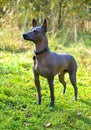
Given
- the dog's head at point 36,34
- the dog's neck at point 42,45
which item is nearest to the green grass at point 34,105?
the dog's neck at point 42,45

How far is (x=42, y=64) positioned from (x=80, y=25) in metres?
7.86

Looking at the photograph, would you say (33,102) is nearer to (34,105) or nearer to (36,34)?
(34,105)

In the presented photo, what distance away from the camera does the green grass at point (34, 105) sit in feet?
17.1

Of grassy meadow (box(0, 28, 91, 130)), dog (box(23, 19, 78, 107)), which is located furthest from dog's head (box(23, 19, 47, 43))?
grassy meadow (box(0, 28, 91, 130))

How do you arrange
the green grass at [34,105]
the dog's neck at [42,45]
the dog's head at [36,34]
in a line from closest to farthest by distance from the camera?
the green grass at [34,105] < the dog's head at [36,34] < the dog's neck at [42,45]

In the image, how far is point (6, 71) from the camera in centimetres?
805

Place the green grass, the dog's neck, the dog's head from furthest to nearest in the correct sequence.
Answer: the dog's neck < the dog's head < the green grass

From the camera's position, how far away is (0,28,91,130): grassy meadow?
5.23 meters

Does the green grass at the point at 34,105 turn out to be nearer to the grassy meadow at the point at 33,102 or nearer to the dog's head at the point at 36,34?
the grassy meadow at the point at 33,102

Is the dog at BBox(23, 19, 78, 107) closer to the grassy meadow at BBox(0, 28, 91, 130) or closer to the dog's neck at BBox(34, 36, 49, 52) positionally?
the dog's neck at BBox(34, 36, 49, 52)

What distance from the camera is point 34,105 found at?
5.88m

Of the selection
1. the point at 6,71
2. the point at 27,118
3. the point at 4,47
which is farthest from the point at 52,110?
the point at 4,47

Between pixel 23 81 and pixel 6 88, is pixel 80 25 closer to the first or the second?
pixel 23 81

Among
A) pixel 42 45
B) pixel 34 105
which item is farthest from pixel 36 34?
pixel 34 105
